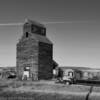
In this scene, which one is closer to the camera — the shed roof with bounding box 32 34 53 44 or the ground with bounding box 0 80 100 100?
the ground with bounding box 0 80 100 100

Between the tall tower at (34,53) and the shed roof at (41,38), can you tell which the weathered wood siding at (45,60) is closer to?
the tall tower at (34,53)

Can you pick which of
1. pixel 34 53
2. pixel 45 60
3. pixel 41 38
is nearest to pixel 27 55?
pixel 34 53

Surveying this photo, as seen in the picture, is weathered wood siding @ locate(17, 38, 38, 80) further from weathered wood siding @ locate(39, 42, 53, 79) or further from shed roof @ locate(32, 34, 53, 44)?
weathered wood siding @ locate(39, 42, 53, 79)

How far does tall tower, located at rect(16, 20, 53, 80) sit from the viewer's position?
4750cm

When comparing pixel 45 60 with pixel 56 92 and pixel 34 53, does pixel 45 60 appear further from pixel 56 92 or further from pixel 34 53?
pixel 56 92

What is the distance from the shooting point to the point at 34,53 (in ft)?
157

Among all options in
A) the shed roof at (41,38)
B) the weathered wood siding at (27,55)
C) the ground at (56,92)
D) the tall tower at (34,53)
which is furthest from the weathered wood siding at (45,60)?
the ground at (56,92)

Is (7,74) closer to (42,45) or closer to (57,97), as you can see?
(42,45)

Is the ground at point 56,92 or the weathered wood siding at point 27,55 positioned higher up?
the weathered wood siding at point 27,55

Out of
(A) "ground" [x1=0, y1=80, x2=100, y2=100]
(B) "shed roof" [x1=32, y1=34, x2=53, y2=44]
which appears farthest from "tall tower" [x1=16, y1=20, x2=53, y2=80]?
(A) "ground" [x1=0, y1=80, x2=100, y2=100]

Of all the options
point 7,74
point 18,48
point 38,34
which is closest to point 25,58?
point 18,48

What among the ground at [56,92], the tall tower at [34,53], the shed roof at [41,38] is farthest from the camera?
the shed roof at [41,38]

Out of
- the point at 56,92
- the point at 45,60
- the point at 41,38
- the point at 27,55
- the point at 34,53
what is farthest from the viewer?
the point at 41,38

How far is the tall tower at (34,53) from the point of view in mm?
47500
